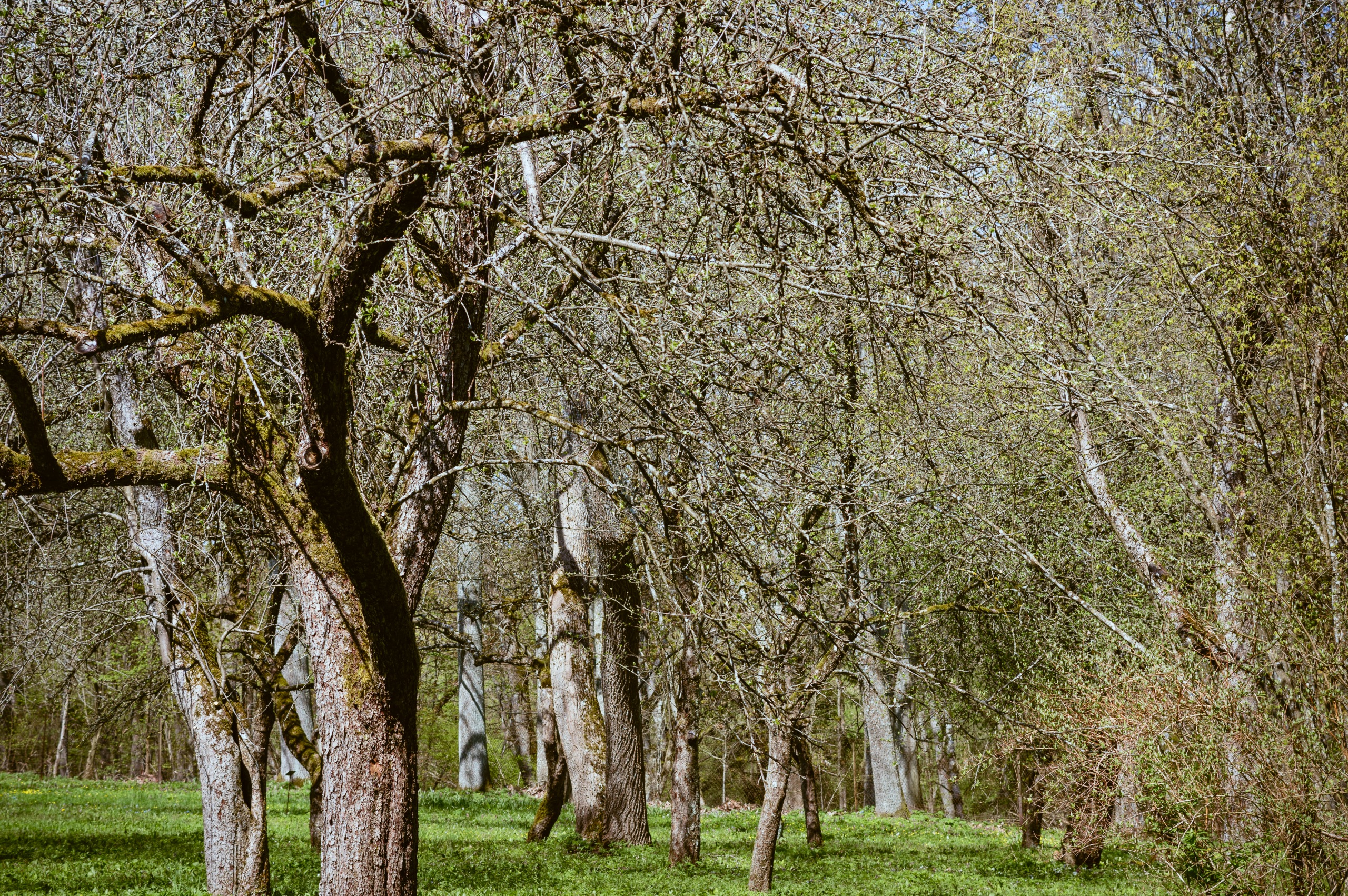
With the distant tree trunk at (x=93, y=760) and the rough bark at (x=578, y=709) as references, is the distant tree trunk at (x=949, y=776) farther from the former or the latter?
the distant tree trunk at (x=93, y=760)

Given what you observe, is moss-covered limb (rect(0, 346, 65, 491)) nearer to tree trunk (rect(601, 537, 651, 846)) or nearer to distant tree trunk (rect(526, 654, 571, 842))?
tree trunk (rect(601, 537, 651, 846))

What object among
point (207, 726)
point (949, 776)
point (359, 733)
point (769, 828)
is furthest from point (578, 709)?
point (949, 776)

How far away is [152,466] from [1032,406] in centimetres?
724

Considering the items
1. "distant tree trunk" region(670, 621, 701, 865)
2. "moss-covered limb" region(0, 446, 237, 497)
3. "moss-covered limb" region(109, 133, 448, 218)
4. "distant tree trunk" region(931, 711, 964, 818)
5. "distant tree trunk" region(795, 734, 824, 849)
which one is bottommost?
"distant tree trunk" region(931, 711, 964, 818)

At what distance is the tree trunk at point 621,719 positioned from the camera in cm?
1255

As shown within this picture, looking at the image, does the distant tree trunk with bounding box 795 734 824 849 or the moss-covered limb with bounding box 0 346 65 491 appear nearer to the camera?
the moss-covered limb with bounding box 0 346 65 491

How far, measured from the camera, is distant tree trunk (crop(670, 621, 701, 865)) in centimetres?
1175

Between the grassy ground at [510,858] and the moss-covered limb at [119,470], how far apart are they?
4766mm

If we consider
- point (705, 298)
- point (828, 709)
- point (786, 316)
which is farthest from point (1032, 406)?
point (828, 709)

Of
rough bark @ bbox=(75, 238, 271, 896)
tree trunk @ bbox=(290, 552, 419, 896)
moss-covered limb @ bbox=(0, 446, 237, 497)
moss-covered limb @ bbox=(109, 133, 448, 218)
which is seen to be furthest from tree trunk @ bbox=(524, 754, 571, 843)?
moss-covered limb @ bbox=(109, 133, 448, 218)

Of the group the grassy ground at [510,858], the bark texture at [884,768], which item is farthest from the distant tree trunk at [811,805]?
the bark texture at [884,768]

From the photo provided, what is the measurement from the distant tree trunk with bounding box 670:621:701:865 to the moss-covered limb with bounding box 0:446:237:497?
6.96 m

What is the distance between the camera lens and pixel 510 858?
11.8 metres

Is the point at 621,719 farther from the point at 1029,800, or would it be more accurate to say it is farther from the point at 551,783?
the point at 1029,800
